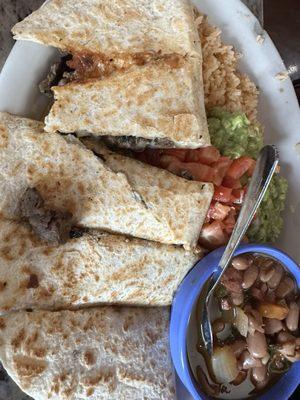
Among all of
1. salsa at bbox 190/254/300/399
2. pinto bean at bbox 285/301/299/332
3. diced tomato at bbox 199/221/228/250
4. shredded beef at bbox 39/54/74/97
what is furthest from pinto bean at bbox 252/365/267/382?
shredded beef at bbox 39/54/74/97

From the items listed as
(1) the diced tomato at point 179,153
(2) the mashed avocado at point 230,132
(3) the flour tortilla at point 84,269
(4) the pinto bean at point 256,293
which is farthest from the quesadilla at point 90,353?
(2) the mashed avocado at point 230,132

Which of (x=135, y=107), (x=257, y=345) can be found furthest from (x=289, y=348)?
(x=135, y=107)

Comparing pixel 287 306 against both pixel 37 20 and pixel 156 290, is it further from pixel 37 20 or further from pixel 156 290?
pixel 37 20

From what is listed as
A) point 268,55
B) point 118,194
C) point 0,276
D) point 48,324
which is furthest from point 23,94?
point 268,55

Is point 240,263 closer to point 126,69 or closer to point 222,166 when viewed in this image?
point 222,166

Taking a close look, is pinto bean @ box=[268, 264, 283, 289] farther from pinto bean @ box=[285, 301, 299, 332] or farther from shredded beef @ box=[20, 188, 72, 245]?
shredded beef @ box=[20, 188, 72, 245]

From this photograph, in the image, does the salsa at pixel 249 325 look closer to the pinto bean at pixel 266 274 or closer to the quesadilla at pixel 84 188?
the pinto bean at pixel 266 274
